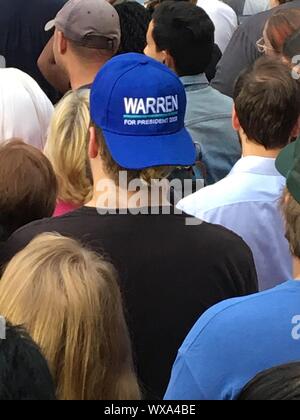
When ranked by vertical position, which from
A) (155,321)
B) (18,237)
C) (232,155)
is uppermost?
(18,237)

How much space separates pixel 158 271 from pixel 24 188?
0.71 meters

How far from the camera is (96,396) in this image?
2.12 meters

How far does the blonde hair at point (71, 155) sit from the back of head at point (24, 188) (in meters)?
0.23

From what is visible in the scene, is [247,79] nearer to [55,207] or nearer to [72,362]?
[55,207]

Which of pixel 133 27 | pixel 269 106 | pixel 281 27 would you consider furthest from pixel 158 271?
pixel 133 27

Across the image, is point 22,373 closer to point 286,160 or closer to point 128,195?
point 128,195

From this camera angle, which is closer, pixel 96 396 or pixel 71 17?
pixel 96 396

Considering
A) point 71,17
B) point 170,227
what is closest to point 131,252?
point 170,227

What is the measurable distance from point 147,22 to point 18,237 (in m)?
2.96

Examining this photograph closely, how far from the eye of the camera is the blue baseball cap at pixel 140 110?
287cm

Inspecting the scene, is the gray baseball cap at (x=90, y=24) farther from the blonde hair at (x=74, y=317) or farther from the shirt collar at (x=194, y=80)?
the blonde hair at (x=74, y=317)

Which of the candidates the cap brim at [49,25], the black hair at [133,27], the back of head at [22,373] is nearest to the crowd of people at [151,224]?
the back of head at [22,373]

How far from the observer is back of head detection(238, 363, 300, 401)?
149 centimetres

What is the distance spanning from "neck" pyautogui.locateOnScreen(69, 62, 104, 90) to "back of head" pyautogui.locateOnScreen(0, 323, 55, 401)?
3.04 meters
